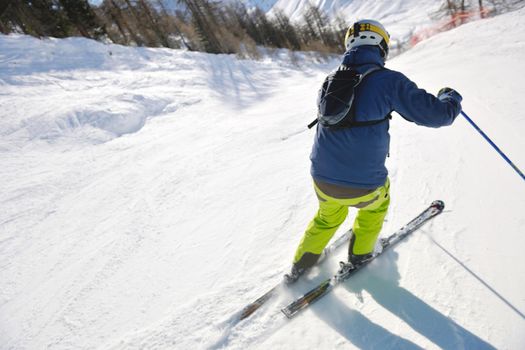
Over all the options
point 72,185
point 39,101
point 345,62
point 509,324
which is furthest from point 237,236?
point 39,101

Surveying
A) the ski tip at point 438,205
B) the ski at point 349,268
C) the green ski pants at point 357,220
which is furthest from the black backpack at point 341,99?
the ski tip at point 438,205

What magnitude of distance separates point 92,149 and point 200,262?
4557 millimetres

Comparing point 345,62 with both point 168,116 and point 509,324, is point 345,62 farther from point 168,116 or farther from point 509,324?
point 168,116

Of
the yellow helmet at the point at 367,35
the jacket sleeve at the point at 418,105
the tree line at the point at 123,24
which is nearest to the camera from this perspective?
the jacket sleeve at the point at 418,105

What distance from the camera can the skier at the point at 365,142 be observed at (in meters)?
1.75

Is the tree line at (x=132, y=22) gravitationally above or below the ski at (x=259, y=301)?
above

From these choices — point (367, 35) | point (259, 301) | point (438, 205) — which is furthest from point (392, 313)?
point (367, 35)

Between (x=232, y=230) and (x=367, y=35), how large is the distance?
2391mm

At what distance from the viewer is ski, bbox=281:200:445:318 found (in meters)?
2.35

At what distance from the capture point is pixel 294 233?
320cm

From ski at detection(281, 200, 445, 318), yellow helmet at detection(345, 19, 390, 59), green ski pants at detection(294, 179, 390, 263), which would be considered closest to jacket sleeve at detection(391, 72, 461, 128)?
yellow helmet at detection(345, 19, 390, 59)

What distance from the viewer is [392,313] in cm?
219

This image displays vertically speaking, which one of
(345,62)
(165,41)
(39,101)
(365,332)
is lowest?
(365,332)

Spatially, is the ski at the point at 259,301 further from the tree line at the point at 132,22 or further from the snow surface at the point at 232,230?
the tree line at the point at 132,22
